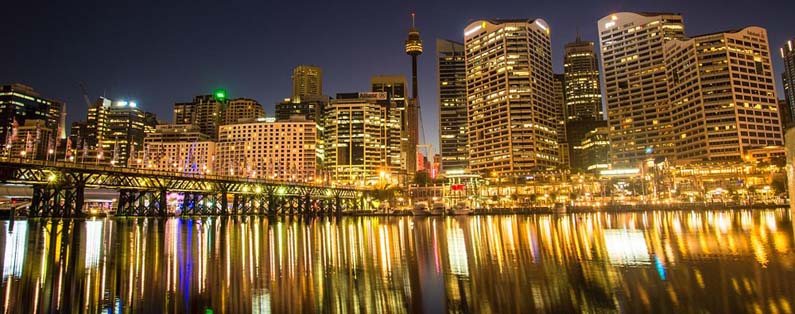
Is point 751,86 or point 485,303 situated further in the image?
point 751,86

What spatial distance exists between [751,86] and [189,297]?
Result: 809 feet

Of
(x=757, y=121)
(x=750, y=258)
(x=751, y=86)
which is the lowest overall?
(x=750, y=258)

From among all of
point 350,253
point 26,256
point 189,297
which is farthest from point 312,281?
point 26,256

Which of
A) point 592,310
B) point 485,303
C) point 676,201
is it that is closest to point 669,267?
point 592,310

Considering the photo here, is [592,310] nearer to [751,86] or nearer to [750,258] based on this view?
[750,258]

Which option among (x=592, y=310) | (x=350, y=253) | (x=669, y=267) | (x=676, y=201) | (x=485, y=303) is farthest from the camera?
(x=676, y=201)

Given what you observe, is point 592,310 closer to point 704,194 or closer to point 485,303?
point 485,303

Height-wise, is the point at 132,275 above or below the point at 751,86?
below

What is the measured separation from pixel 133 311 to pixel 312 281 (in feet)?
23.1

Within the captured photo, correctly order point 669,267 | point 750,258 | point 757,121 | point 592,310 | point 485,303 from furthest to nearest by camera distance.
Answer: point 757,121, point 750,258, point 669,267, point 485,303, point 592,310

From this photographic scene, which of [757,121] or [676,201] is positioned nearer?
[676,201]

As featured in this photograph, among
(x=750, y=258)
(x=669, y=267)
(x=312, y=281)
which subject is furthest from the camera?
(x=750, y=258)

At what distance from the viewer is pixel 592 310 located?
14.1 m

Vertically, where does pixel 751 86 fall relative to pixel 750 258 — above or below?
above
